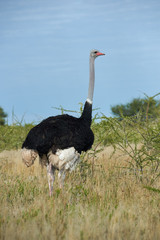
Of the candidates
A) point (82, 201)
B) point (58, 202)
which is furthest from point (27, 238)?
point (82, 201)

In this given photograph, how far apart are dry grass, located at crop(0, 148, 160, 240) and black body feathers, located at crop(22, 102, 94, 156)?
2.15 ft

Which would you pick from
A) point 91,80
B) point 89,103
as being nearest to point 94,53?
point 91,80

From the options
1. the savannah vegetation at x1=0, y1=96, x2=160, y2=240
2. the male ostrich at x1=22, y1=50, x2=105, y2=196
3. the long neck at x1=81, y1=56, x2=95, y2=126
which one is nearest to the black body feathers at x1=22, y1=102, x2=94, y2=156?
the male ostrich at x1=22, y1=50, x2=105, y2=196

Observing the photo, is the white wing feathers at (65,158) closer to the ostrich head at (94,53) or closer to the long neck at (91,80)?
the long neck at (91,80)

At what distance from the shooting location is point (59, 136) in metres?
6.16

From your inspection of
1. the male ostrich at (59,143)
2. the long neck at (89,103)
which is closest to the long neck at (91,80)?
the long neck at (89,103)

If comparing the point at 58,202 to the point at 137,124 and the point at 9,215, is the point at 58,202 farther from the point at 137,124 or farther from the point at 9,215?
the point at 137,124

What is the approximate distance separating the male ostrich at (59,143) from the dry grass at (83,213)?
0.42 metres

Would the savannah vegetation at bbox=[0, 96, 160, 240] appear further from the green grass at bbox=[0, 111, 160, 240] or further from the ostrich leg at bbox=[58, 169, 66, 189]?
the ostrich leg at bbox=[58, 169, 66, 189]

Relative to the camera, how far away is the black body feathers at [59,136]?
6.14 meters

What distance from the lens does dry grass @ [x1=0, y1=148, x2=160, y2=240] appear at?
157 inches

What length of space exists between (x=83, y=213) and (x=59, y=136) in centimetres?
178

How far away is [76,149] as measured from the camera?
625 cm

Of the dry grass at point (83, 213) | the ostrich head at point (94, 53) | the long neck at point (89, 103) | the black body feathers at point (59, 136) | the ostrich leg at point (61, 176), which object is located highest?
the ostrich head at point (94, 53)
